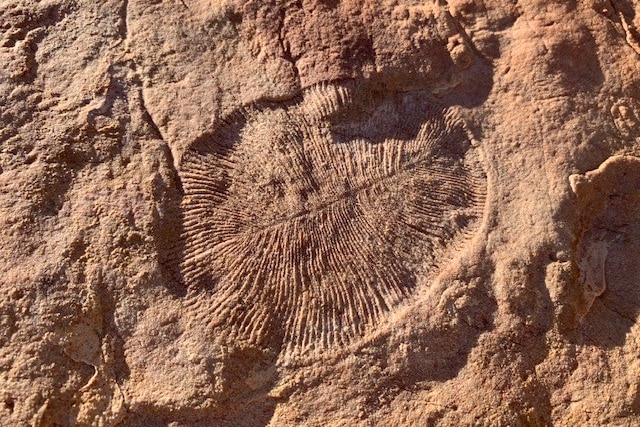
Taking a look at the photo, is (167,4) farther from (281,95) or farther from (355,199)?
(355,199)

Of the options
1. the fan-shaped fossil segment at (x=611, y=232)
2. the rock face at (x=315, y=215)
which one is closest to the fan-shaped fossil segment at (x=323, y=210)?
the rock face at (x=315, y=215)

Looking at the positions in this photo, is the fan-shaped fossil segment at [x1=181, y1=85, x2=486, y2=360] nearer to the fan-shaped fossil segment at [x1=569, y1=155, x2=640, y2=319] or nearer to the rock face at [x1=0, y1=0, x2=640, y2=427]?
the rock face at [x1=0, y1=0, x2=640, y2=427]

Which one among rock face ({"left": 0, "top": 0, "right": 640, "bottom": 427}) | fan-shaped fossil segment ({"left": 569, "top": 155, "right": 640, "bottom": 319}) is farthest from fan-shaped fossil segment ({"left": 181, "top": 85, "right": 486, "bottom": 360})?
fan-shaped fossil segment ({"left": 569, "top": 155, "right": 640, "bottom": 319})

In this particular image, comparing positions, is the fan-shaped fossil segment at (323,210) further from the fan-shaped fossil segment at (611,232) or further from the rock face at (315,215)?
the fan-shaped fossil segment at (611,232)

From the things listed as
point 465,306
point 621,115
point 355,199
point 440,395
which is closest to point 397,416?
point 440,395

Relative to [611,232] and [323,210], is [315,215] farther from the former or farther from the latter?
[611,232]

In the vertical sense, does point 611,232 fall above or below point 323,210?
below

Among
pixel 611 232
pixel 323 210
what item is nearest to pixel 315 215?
pixel 323 210

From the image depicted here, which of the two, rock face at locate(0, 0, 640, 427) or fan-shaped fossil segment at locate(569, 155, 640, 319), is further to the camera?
fan-shaped fossil segment at locate(569, 155, 640, 319)

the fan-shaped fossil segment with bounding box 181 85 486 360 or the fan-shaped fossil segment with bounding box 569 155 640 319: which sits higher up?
the fan-shaped fossil segment with bounding box 181 85 486 360
